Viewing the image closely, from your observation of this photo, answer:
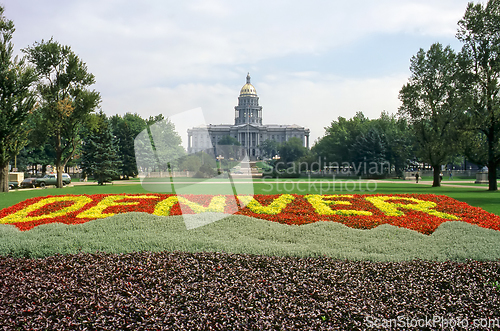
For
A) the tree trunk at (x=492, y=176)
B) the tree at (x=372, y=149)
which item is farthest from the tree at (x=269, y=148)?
the tree trunk at (x=492, y=176)

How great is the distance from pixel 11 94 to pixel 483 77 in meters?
33.2

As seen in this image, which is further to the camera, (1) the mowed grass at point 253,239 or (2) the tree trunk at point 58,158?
(2) the tree trunk at point 58,158

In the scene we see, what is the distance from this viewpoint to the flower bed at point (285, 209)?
10219mm

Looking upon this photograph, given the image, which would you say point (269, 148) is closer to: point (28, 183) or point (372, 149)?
point (372, 149)

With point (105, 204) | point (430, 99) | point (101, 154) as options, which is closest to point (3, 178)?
point (101, 154)

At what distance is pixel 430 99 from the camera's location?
31.1 metres

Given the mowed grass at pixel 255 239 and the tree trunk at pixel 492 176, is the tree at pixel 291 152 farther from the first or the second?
the mowed grass at pixel 255 239

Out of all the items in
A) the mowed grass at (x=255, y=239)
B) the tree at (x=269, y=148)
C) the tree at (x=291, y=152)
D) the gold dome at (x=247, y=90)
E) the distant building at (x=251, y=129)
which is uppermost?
the gold dome at (x=247, y=90)

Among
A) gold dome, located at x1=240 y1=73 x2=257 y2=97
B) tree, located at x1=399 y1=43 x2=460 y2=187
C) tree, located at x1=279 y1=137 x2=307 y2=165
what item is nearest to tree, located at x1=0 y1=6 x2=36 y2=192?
tree, located at x1=399 y1=43 x2=460 y2=187

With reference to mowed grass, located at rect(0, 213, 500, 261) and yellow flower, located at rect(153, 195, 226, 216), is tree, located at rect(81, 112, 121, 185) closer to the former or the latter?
yellow flower, located at rect(153, 195, 226, 216)

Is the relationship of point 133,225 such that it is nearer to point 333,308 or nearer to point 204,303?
point 204,303

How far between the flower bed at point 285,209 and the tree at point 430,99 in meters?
17.7

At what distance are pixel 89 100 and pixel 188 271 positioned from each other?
2789cm

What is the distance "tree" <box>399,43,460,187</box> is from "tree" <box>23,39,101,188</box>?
28081 mm
